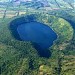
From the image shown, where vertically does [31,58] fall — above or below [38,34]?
above

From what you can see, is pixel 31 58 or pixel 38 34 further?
pixel 38 34

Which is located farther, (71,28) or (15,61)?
(71,28)

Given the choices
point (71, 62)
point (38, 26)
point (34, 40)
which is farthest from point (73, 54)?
point (38, 26)

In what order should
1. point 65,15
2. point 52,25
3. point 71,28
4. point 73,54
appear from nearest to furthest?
point 73,54 < point 71,28 < point 52,25 < point 65,15

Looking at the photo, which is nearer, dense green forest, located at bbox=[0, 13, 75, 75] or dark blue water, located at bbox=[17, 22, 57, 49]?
dense green forest, located at bbox=[0, 13, 75, 75]

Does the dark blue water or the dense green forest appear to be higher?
the dense green forest

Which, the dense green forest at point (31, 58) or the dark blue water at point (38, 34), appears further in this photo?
the dark blue water at point (38, 34)

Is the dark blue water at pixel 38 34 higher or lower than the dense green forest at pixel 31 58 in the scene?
lower

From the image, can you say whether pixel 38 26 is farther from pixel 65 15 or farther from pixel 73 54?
pixel 73 54
